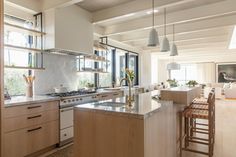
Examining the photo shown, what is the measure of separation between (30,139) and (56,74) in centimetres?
163

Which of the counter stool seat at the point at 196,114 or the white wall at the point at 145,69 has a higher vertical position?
the white wall at the point at 145,69

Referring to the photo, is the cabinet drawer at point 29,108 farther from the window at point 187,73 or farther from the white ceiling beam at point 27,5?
the window at point 187,73

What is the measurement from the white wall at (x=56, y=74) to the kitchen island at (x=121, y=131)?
195 cm

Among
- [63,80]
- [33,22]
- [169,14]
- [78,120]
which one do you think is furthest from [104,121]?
[169,14]

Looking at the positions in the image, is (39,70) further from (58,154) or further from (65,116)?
(58,154)

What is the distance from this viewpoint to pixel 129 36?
6.35 m

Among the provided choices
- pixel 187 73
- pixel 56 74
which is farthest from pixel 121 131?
pixel 187 73

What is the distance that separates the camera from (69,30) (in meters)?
3.76

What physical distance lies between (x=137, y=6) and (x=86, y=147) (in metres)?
2.94

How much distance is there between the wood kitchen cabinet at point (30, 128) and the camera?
2465 mm

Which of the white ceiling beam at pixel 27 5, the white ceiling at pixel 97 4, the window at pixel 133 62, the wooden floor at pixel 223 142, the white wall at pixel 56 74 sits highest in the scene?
the white ceiling at pixel 97 4

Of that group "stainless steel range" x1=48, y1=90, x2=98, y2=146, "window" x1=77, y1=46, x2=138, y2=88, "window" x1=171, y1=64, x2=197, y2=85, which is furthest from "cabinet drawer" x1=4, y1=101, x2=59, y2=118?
"window" x1=171, y1=64, x2=197, y2=85

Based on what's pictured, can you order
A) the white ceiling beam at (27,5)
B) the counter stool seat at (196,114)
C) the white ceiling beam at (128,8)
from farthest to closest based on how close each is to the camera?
1. the white ceiling beam at (128,8)
2. the white ceiling beam at (27,5)
3. the counter stool seat at (196,114)

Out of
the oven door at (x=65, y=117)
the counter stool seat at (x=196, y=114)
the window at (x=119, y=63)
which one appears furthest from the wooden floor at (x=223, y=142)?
the window at (x=119, y=63)
